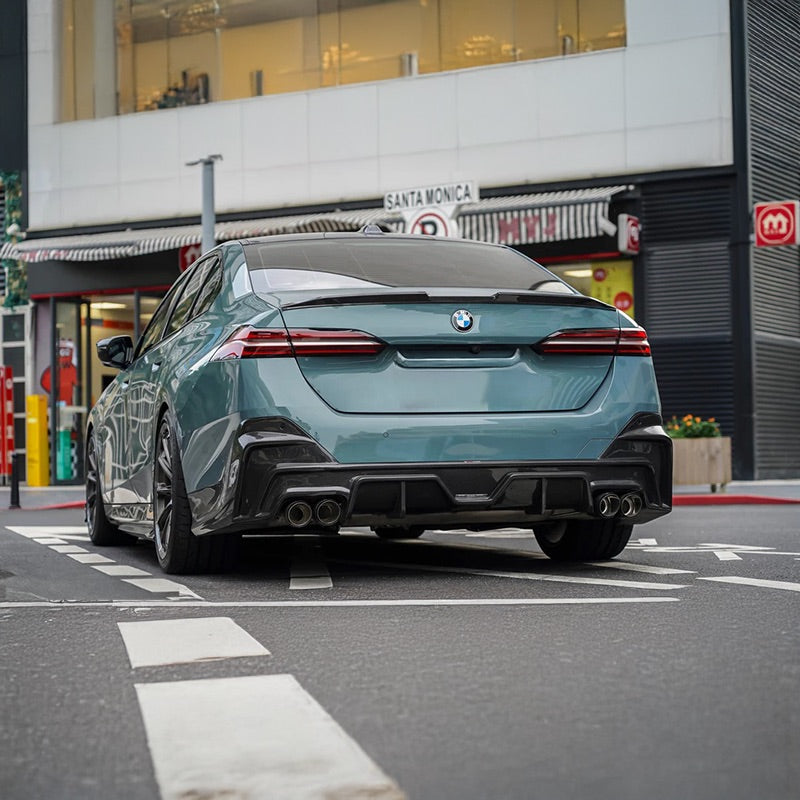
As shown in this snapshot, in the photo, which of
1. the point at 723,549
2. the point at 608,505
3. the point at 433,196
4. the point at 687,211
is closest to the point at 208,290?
the point at 608,505

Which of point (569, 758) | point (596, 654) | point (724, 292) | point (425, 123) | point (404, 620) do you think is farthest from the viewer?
point (425, 123)

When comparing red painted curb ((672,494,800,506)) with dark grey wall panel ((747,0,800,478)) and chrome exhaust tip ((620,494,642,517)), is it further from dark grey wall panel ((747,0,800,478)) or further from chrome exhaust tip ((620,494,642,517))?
chrome exhaust tip ((620,494,642,517))

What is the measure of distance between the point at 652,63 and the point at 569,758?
19.7m

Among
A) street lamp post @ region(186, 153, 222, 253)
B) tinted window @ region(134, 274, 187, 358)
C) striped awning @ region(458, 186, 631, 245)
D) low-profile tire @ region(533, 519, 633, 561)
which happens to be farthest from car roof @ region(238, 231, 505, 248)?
street lamp post @ region(186, 153, 222, 253)

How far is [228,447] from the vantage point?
6695 millimetres

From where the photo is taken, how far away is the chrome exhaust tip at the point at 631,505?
6.91 m

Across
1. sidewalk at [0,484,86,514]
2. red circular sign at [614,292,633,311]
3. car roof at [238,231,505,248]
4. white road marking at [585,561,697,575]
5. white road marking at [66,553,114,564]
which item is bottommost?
sidewalk at [0,484,86,514]

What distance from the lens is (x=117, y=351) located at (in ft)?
30.2

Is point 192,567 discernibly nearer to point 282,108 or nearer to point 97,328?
point 282,108

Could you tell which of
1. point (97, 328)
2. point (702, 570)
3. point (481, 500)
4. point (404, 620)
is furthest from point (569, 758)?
point (97, 328)

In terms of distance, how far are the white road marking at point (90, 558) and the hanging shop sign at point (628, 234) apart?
13.6 meters

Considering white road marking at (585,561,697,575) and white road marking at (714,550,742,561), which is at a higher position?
white road marking at (585,561,697,575)

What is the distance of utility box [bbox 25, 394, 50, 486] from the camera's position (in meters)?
24.9

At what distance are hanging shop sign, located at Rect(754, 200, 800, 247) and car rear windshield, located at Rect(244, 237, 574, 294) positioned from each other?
13876 mm
